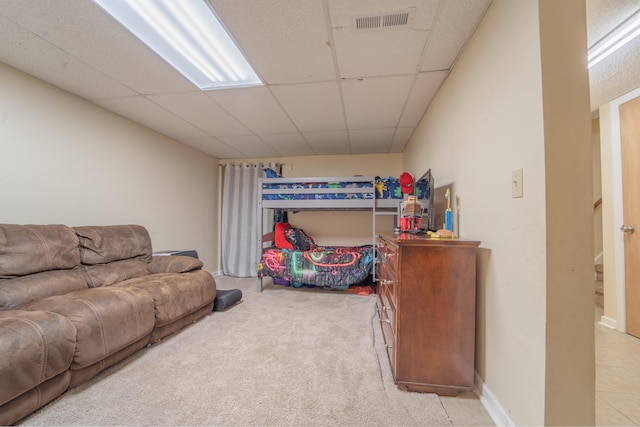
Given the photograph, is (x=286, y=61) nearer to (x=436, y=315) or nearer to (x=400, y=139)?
(x=436, y=315)

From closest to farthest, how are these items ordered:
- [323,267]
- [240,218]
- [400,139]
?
1. [323,267]
2. [400,139]
3. [240,218]

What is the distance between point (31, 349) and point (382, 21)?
250 cm

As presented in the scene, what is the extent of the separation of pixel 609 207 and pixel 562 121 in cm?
220

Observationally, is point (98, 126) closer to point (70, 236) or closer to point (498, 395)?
point (70, 236)

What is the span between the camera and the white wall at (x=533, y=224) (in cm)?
86

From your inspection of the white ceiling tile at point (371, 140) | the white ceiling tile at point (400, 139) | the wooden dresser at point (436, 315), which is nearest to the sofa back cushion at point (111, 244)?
the wooden dresser at point (436, 315)

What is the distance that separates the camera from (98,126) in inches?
95.3

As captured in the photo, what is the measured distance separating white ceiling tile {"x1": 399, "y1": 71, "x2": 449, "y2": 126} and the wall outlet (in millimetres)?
1225

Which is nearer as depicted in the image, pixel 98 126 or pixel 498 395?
pixel 498 395

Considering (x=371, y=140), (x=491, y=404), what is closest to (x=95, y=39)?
(x=371, y=140)

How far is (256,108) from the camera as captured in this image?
2.45 m

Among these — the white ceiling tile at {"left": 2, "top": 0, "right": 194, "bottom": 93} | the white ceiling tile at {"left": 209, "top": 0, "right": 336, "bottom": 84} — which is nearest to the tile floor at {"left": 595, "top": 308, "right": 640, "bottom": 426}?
the white ceiling tile at {"left": 209, "top": 0, "right": 336, "bottom": 84}

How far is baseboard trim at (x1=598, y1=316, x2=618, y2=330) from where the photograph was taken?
2068 millimetres


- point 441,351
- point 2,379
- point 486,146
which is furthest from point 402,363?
point 2,379
